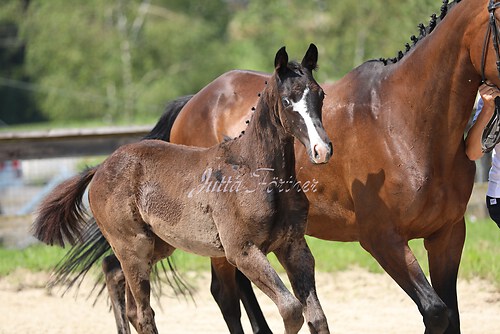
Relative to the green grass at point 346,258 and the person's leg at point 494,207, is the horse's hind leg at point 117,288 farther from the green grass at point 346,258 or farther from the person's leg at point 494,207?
the green grass at point 346,258

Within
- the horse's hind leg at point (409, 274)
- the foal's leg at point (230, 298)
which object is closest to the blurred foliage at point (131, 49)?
the foal's leg at point (230, 298)

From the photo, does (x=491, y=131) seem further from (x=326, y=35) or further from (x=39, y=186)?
(x=326, y=35)

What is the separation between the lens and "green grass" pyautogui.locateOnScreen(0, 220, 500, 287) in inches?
254

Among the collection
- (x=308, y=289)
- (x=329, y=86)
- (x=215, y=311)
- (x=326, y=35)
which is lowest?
(x=215, y=311)

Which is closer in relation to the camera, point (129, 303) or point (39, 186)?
point (129, 303)

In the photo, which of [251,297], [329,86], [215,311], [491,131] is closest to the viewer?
[491,131]

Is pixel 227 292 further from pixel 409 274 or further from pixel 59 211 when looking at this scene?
pixel 409 274

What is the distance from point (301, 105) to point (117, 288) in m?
1.80

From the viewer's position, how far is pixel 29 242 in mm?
8086

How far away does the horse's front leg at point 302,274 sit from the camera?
142 inches

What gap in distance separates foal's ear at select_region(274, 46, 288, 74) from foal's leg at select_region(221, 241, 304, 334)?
2.61 ft

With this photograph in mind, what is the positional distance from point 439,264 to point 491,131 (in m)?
0.78

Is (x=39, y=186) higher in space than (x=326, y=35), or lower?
lower

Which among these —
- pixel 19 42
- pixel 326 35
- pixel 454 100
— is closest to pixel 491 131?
pixel 454 100
